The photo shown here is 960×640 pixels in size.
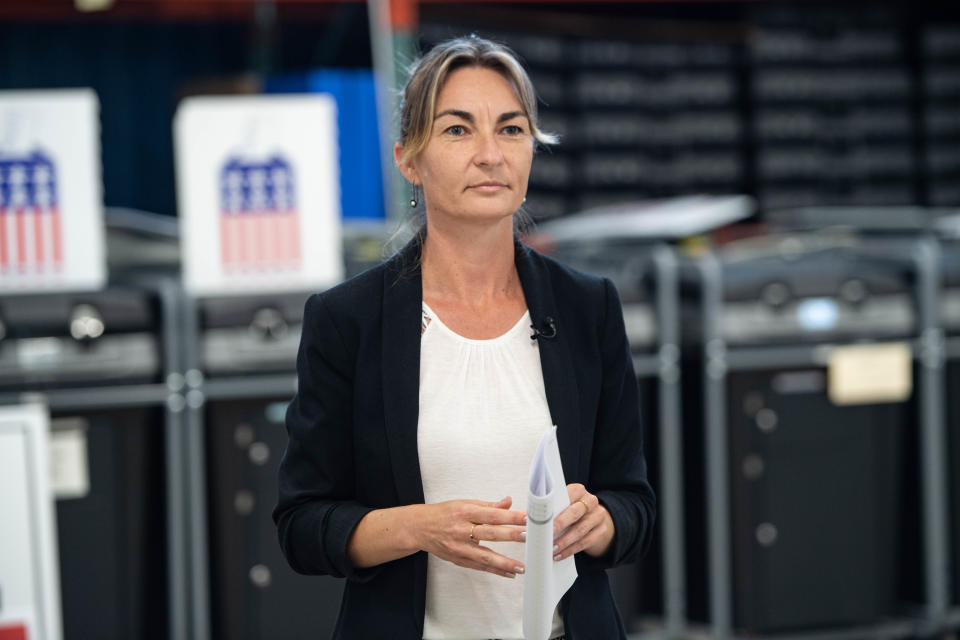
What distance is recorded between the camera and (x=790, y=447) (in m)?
3.22

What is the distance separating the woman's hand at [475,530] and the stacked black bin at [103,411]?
6.11ft

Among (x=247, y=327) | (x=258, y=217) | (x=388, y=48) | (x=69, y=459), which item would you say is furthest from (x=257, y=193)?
(x=69, y=459)

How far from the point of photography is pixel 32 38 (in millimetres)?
3982

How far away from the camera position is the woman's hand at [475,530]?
121 centimetres

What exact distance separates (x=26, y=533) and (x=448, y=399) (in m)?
1.64

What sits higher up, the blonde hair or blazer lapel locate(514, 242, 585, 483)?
the blonde hair

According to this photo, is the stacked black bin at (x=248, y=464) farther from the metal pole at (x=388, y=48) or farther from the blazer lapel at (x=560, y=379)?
the blazer lapel at (x=560, y=379)

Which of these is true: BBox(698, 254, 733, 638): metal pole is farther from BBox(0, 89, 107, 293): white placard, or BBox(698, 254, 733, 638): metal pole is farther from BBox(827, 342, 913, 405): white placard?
Answer: BBox(0, 89, 107, 293): white placard

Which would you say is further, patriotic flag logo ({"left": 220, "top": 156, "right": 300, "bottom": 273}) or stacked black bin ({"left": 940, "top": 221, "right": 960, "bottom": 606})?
stacked black bin ({"left": 940, "top": 221, "right": 960, "bottom": 606})

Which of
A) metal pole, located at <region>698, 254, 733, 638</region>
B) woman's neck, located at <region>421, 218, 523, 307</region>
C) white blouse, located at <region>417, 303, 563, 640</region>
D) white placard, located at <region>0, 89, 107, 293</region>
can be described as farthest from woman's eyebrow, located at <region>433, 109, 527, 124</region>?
metal pole, located at <region>698, 254, 733, 638</region>

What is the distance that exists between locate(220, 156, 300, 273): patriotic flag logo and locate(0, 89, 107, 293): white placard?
12.9 inches

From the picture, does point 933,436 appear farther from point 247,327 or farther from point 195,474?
point 195,474

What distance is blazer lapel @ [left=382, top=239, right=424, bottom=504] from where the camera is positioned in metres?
1.30

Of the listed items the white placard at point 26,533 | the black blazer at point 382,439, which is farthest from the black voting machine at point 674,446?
the black blazer at point 382,439
